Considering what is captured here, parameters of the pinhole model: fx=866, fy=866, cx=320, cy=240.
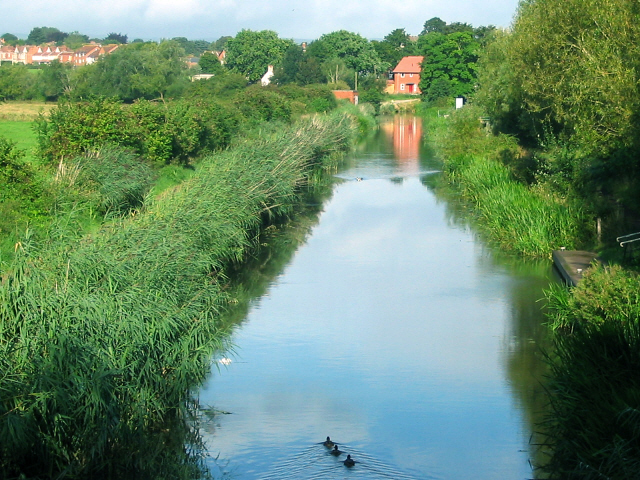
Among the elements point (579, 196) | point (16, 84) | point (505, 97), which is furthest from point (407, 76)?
point (579, 196)

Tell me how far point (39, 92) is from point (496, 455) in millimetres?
50430

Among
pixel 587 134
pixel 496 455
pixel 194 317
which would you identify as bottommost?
pixel 496 455

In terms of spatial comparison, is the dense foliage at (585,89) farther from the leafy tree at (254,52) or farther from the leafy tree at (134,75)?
the leafy tree at (254,52)

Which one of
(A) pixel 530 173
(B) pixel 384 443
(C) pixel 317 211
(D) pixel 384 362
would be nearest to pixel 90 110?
(C) pixel 317 211

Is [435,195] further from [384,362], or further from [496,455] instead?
[496,455]

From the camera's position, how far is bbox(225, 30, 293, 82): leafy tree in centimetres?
9338

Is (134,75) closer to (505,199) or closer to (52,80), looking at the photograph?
(52,80)

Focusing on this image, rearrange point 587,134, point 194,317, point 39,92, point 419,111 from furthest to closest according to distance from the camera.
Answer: point 419,111
point 39,92
point 587,134
point 194,317

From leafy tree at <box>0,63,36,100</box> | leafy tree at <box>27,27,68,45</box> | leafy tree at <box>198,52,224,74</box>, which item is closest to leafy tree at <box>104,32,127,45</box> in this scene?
leafy tree at <box>27,27,68,45</box>

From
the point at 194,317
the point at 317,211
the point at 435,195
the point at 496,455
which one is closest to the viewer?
the point at 496,455


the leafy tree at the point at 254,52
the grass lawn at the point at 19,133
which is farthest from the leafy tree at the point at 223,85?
the leafy tree at the point at 254,52

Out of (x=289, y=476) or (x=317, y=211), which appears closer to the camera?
(x=289, y=476)

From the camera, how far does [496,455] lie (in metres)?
9.34

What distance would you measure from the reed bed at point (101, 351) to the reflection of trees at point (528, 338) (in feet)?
12.8
